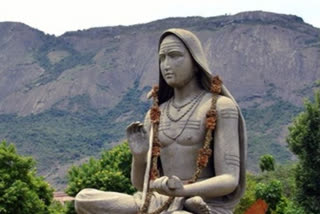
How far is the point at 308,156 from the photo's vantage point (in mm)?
30250

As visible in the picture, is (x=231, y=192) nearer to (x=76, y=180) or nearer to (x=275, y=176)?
(x=76, y=180)

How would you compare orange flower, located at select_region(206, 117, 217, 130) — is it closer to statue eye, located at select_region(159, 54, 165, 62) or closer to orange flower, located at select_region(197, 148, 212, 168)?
orange flower, located at select_region(197, 148, 212, 168)

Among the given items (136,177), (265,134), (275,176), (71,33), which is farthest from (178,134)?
(71,33)

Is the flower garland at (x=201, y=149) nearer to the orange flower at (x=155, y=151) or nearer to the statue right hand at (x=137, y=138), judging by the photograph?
the orange flower at (x=155, y=151)

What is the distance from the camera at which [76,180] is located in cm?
3016

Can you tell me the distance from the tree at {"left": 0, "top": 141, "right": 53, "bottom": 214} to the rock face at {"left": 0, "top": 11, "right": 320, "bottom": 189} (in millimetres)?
110395

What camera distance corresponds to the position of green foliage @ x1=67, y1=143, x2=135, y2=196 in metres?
29.5

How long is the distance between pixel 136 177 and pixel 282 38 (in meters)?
165

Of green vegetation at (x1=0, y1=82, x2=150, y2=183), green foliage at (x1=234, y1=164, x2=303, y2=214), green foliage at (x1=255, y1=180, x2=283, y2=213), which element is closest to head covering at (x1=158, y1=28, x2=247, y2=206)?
green foliage at (x1=234, y1=164, x2=303, y2=214)

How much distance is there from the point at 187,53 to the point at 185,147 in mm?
1077

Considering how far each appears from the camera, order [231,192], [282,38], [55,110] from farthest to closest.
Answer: [282,38] < [55,110] < [231,192]

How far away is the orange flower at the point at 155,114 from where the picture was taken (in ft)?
36.1

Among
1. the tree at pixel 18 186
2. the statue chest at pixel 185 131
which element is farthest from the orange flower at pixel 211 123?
the tree at pixel 18 186

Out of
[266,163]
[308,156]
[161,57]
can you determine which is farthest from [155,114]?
[266,163]
